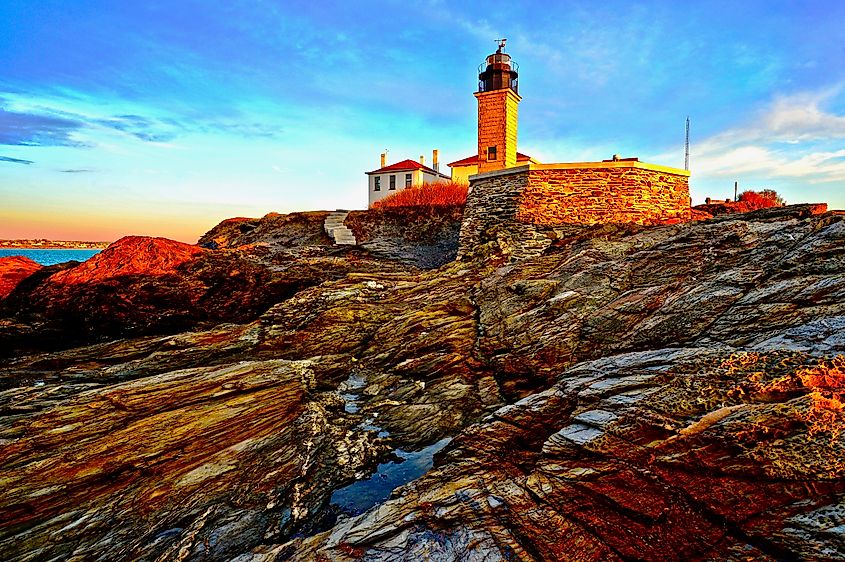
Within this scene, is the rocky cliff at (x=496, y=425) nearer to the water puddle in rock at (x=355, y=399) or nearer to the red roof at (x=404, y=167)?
the water puddle in rock at (x=355, y=399)

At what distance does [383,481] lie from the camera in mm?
10203

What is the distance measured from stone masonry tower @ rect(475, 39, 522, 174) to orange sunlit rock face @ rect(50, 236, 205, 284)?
798 inches

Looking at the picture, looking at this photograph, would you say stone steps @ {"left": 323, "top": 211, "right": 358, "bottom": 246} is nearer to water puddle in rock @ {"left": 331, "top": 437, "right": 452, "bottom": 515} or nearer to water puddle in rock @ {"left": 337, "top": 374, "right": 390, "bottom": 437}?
water puddle in rock @ {"left": 337, "top": 374, "right": 390, "bottom": 437}

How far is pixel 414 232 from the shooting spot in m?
34.3

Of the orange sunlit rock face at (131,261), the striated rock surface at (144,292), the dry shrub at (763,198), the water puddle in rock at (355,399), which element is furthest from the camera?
the dry shrub at (763,198)

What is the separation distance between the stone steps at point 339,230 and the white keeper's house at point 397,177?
37.5ft

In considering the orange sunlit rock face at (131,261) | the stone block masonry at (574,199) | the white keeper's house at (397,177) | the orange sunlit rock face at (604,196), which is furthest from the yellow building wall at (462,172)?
the orange sunlit rock face at (131,261)

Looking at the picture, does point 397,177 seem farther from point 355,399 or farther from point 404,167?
point 355,399

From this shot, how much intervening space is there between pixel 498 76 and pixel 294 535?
3099 cm

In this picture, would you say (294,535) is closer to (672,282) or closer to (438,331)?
(438,331)

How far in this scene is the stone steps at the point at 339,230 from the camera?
34094 mm

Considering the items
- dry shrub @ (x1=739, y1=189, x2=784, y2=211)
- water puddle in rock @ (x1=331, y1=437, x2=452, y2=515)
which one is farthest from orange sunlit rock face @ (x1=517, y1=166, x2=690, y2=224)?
water puddle in rock @ (x1=331, y1=437, x2=452, y2=515)

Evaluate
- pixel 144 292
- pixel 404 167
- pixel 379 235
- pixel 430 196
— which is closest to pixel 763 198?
pixel 430 196

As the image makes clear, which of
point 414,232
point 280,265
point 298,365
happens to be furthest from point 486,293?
point 414,232
